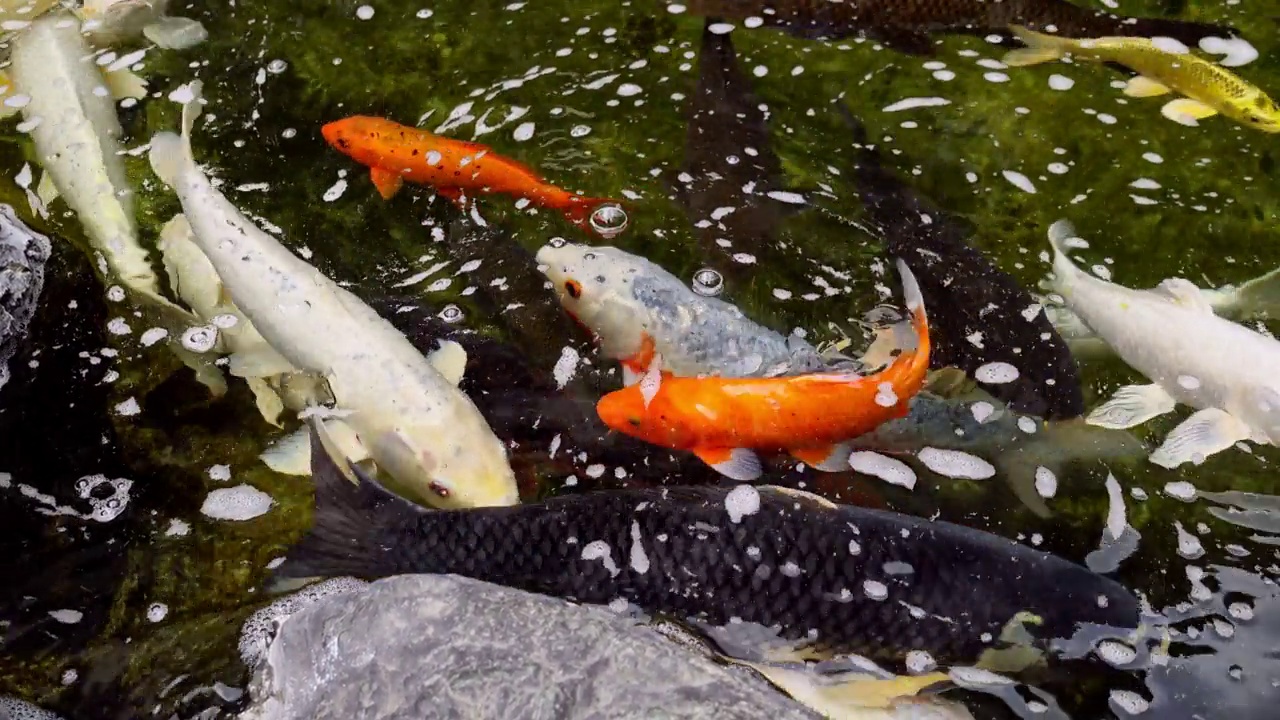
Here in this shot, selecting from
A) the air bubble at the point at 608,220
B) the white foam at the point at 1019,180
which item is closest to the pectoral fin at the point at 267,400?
the air bubble at the point at 608,220

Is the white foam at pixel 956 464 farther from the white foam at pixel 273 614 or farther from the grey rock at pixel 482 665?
the white foam at pixel 273 614

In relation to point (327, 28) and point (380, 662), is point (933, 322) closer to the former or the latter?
point (380, 662)

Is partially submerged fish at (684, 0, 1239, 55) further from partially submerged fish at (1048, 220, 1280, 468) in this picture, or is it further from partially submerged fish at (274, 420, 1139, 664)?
partially submerged fish at (274, 420, 1139, 664)

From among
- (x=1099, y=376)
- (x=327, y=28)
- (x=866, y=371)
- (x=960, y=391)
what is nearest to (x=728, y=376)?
(x=866, y=371)

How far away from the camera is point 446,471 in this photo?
256 centimetres

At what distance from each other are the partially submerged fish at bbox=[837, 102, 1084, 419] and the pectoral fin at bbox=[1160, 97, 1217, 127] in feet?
3.72

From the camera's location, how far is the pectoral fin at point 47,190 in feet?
11.3

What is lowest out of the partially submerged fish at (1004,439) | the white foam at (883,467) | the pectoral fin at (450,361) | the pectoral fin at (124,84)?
the white foam at (883,467)

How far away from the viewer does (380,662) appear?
1.89 m

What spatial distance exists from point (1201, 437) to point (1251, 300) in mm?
711

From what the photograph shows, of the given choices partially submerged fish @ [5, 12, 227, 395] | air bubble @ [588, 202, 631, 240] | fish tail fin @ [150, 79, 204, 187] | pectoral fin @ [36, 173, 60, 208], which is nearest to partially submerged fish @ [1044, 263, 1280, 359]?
air bubble @ [588, 202, 631, 240]

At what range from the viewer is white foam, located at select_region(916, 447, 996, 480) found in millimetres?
2668

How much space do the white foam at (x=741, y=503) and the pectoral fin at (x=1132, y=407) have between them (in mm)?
1135

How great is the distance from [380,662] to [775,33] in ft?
10.9
